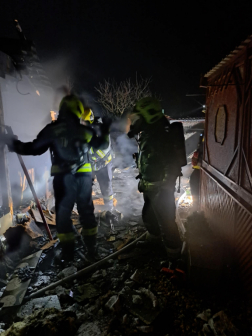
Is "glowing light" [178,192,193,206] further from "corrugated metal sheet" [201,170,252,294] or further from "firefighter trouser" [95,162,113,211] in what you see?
"firefighter trouser" [95,162,113,211]

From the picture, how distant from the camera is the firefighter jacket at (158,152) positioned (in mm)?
3195

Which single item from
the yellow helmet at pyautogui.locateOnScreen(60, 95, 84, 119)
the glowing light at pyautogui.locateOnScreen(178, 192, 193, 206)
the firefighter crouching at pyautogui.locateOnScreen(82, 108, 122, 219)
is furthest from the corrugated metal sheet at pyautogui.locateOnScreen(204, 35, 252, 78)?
the glowing light at pyautogui.locateOnScreen(178, 192, 193, 206)

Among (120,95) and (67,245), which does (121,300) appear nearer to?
(67,245)

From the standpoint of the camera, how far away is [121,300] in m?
2.50

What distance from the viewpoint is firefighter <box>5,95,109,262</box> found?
2986 mm

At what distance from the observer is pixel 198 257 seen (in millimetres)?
2713

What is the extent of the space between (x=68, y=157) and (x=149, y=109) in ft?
4.98

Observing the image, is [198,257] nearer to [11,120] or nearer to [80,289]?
[80,289]

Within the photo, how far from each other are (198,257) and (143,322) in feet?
3.59

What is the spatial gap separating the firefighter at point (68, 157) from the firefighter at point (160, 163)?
2.29 ft

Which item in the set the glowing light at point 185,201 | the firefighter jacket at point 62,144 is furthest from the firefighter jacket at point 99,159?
the glowing light at point 185,201

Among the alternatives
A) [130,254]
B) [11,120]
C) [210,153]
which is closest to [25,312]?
[130,254]

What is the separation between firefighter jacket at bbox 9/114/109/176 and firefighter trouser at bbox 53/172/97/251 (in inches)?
6.3

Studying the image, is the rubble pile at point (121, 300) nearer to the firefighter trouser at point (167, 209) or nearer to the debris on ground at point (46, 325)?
the debris on ground at point (46, 325)
